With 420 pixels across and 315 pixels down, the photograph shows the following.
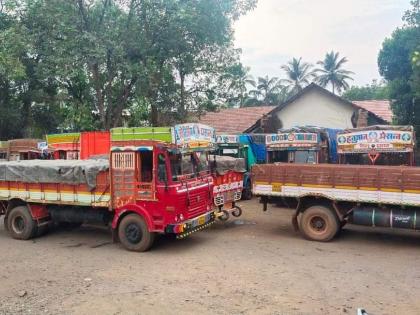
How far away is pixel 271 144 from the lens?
16328 mm

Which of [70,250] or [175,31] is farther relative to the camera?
[175,31]

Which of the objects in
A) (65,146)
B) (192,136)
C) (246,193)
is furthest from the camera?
(65,146)

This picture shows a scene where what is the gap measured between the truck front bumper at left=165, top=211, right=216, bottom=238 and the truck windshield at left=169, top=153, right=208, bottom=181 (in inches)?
38.5

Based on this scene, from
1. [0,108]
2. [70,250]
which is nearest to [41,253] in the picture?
[70,250]

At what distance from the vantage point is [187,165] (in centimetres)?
999

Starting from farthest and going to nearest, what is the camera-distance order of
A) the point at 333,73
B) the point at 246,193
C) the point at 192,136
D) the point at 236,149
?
the point at 333,73 < the point at 236,149 < the point at 246,193 < the point at 192,136

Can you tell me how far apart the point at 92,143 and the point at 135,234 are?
32.7 feet

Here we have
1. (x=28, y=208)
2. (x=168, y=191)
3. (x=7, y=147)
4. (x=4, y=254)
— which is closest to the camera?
(x=168, y=191)

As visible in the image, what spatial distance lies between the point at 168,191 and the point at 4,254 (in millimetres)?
4117

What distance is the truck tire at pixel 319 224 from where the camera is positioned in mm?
10234

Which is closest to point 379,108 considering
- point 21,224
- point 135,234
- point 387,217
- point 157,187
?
point 387,217

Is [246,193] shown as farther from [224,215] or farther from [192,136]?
[192,136]

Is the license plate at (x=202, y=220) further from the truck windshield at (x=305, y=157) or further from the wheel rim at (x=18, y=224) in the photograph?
the truck windshield at (x=305, y=157)

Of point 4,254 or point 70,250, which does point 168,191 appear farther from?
point 4,254
